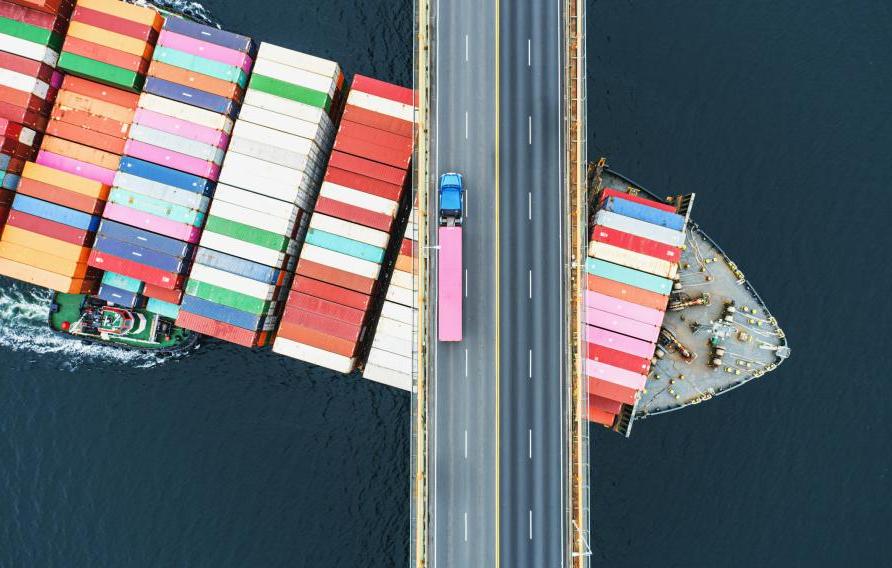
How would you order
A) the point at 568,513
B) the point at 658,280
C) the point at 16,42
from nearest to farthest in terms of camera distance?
the point at 568,513 → the point at 658,280 → the point at 16,42

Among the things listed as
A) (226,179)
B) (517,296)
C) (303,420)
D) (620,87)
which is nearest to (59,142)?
(226,179)

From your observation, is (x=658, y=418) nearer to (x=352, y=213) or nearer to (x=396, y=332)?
(x=396, y=332)

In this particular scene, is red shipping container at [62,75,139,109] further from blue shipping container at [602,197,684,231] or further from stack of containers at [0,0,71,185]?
blue shipping container at [602,197,684,231]

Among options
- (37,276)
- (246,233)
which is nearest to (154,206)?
(246,233)

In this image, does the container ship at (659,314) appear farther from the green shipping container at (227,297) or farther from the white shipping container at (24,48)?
the white shipping container at (24,48)

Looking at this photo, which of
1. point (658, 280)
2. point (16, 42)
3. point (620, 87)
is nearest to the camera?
point (658, 280)

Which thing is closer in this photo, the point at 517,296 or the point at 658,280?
the point at 517,296

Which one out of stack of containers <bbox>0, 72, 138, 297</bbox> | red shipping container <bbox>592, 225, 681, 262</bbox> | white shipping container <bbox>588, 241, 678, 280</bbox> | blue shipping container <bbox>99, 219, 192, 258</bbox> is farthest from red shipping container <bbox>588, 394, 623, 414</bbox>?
stack of containers <bbox>0, 72, 138, 297</bbox>

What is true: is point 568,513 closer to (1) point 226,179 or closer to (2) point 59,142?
(1) point 226,179
